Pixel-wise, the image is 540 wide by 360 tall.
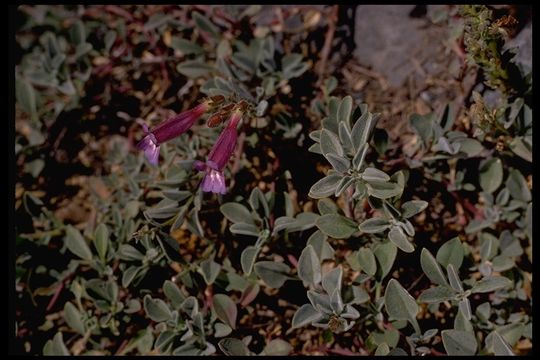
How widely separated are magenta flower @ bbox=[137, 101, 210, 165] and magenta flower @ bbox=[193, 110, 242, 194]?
14 cm

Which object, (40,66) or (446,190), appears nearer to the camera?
(446,190)

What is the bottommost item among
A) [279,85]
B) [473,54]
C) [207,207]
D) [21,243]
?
Answer: [21,243]

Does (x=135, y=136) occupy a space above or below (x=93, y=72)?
below

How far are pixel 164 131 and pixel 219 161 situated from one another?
10.6 inches

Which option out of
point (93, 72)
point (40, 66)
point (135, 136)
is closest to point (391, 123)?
point (135, 136)

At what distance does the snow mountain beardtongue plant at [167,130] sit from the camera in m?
2.20

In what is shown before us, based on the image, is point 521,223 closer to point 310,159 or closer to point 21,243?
point 310,159

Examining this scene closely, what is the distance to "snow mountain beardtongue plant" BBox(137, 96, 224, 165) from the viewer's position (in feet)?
7.20

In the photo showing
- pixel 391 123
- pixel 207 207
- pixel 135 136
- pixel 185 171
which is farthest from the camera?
pixel 135 136

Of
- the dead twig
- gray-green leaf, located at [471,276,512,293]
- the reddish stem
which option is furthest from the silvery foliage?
the reddish stem

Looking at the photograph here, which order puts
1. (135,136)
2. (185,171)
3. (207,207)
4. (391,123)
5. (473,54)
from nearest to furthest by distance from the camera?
(473,54)
(185,171)
(207,207)
(391,123)
(135,136)

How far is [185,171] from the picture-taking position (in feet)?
8.25

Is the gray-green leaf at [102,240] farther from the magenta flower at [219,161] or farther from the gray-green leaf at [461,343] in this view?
the gray-green leaf at [461,343]

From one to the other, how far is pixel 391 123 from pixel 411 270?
0.85 m
